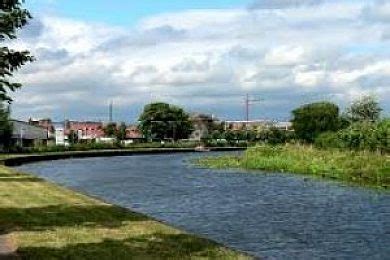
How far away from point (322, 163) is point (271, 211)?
2775 cm

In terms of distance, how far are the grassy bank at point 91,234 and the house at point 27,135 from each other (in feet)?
328

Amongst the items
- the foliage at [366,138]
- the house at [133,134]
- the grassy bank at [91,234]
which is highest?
the house at [133,134]

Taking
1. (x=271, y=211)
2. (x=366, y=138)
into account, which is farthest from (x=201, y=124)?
(x=271, y=211)

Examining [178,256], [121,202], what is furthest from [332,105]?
[178,256]

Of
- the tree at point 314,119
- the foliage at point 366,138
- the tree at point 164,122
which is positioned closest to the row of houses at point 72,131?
the tree at point 164,122

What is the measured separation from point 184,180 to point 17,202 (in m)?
24.9

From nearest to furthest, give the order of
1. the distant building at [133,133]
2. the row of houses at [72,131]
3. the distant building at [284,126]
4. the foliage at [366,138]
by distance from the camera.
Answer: the foliage at [366,138]
the row of houses at [72,131]
the distant building at [284,126]
the distant building at [133,133]

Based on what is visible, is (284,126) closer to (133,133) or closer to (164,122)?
(164,122)

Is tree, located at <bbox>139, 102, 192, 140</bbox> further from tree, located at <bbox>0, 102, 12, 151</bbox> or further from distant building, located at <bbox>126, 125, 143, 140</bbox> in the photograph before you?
tree, located at <bbox>0, 102, 12, 151</bbox>

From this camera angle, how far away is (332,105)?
128 metres

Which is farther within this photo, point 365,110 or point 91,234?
point 365,110

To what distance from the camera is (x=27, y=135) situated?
12794 cm

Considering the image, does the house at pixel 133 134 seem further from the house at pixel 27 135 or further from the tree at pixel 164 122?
the house at pixel 27 135

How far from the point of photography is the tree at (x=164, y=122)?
16512 centimetres
